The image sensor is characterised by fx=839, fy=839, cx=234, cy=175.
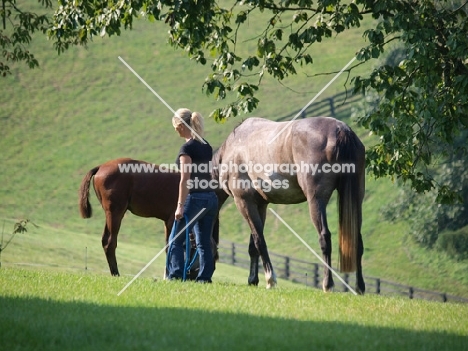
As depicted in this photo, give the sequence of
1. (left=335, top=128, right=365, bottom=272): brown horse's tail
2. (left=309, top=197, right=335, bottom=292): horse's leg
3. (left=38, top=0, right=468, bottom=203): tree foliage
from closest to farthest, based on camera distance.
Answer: (left=335, top=128, right=365, bottom=272): brown horse's tail, (left=309, top=197, right=335, bottom=292): horse's leg, (left=38, top=0, right=468, bottom=203): tree foliage

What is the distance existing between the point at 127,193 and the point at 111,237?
0.97 m

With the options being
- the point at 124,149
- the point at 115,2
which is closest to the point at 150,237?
the point at 124,149

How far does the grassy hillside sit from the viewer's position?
3699 centimetres

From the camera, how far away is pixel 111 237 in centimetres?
1555

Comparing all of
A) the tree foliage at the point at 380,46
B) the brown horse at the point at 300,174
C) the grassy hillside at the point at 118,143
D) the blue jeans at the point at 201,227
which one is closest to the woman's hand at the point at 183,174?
the blue jeans at the point at 201,227

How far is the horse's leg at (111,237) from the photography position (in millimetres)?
15440

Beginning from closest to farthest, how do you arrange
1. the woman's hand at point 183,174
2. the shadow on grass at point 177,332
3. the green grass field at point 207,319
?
the shadow on grass at point 177,332, the green grass field at point 207,319, the woman's hand at point 183,174

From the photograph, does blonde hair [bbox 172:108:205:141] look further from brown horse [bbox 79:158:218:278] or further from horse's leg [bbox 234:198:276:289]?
brown horse [bbox 79:158:218:278]

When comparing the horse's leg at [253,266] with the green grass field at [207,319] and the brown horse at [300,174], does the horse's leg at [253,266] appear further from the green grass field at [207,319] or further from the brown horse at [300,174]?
the green grass field at [207,319]

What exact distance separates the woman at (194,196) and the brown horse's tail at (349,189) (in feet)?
6.20

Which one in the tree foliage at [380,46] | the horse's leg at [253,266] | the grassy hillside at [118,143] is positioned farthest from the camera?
the grassy hillside at [118,143]

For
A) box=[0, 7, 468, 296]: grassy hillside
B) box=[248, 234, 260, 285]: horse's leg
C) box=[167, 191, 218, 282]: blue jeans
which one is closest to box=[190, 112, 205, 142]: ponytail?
box=[167, 191, 218, 282]: blue jeans

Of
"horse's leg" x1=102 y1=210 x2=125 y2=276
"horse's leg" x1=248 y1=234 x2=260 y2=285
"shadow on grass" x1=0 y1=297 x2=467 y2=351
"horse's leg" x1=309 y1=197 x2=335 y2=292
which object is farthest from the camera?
"horse's leg" x1=102 y1=210 x2=125 y2=276

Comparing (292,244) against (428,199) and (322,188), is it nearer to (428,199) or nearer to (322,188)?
(428,199)
